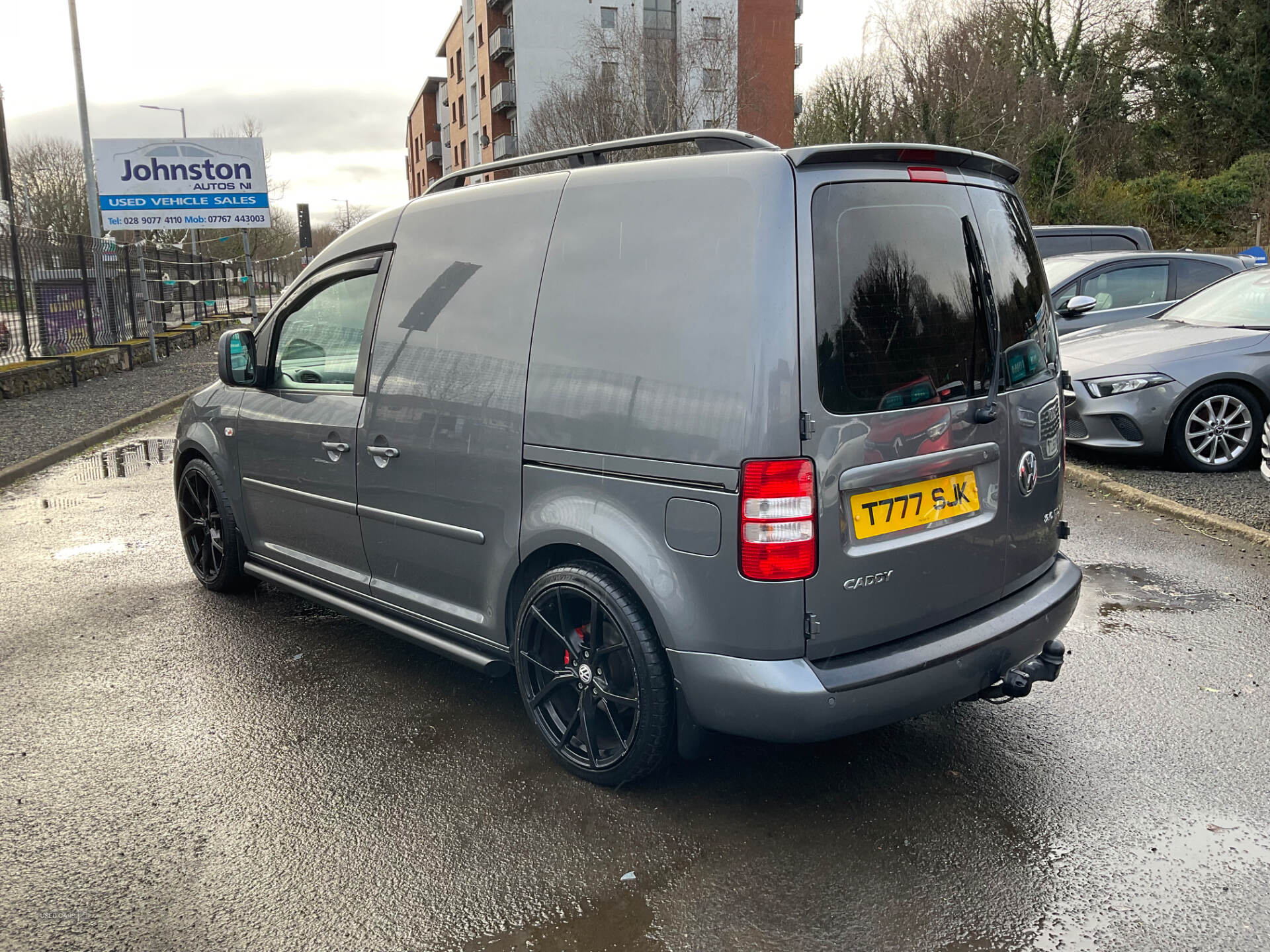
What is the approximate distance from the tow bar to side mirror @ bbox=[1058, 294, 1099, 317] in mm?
6783

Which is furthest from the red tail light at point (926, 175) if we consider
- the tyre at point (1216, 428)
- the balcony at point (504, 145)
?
the balcony at point (504, 145)

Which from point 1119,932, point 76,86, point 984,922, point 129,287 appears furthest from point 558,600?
point 76,86

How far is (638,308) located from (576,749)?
1.49 meters

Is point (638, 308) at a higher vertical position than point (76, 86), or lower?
lower

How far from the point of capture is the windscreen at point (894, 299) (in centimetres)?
283

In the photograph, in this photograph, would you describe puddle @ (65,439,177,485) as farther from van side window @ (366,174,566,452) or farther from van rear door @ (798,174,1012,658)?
van rear door @ (798,174,1012,658)

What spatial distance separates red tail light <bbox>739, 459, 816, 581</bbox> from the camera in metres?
2.75

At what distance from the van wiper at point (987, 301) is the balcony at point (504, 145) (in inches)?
1974

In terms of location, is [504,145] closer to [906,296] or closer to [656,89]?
[656,89]

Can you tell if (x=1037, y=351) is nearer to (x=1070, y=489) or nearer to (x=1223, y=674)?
(x=1223, y=674)

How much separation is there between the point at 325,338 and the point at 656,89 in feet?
101

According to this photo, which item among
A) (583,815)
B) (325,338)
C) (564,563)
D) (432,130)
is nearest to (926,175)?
(564,563)

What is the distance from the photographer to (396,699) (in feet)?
13.5

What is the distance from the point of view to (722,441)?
9.14 ft
